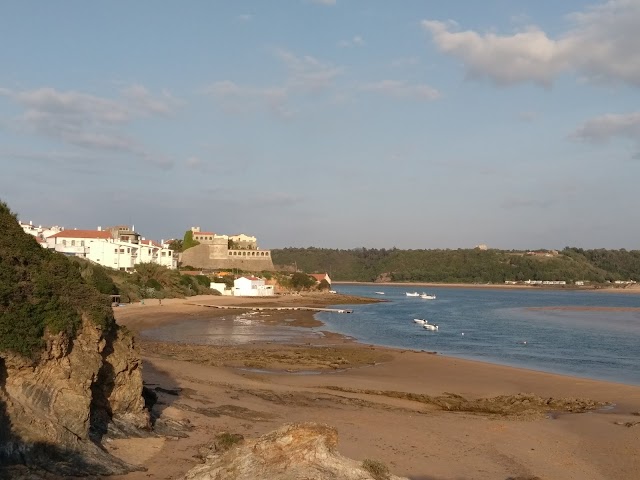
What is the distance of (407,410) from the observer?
18.6m

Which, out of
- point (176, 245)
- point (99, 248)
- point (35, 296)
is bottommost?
point (35, 296)

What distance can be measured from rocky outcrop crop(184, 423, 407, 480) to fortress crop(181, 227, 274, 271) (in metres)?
110

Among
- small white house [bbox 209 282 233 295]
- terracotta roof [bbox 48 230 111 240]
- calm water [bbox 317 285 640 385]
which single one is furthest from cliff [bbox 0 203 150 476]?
small white house [bbox 209 282 233 295]

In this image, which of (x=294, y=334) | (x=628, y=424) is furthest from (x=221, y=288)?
(x=628, y=424)

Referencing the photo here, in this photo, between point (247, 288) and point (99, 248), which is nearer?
point (99, 248)

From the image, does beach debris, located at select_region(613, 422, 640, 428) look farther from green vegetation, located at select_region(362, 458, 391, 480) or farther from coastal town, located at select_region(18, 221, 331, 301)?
coastal town, located at select_region(18, 221, 331, 301)

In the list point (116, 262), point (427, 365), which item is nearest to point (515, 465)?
point (427, 365)

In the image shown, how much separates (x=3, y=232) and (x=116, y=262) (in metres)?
71.5

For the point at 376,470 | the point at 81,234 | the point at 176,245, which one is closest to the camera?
the point at 376,470

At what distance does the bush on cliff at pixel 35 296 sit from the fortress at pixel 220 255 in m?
104

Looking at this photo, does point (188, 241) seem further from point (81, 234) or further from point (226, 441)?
point (226, 441)

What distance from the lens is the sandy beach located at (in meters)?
12.7

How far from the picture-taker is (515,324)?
6059 cm

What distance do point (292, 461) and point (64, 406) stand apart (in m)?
4.94
